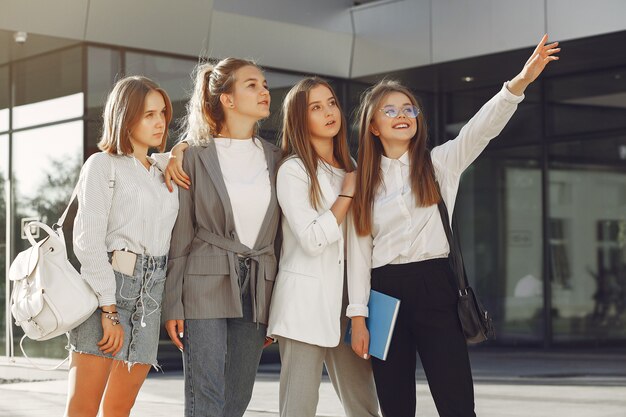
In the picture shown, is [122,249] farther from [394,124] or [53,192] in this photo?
[53,192]

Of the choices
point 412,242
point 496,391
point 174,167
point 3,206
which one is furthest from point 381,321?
point 3,206

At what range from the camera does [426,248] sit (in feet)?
13.7

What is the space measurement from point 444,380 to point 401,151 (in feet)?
3.22

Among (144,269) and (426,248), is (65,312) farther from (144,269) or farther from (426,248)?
(426,248)

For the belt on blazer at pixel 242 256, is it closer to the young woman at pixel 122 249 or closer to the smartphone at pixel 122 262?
the young woman at pixel 122 249

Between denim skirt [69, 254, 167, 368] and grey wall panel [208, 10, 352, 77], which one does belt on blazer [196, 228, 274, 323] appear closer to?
denim skirt [69, 254, 167, 368]

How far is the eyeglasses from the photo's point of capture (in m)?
4.30

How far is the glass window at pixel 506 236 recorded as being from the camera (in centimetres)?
1471

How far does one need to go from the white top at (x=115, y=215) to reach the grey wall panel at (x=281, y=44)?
7.90 metres

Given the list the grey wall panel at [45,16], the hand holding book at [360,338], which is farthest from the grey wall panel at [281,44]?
the hand holding book at [360,338]

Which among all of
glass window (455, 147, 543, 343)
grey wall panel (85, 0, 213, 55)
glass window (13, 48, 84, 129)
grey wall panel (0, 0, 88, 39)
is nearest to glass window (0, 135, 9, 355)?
glass window (13, 48, 84, 129)

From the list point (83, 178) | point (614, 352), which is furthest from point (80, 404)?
point (614, 352)

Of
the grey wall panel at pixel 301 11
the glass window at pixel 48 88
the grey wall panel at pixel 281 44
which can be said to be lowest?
the glass window at pixel 48 88

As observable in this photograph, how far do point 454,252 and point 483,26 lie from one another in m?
8.20
